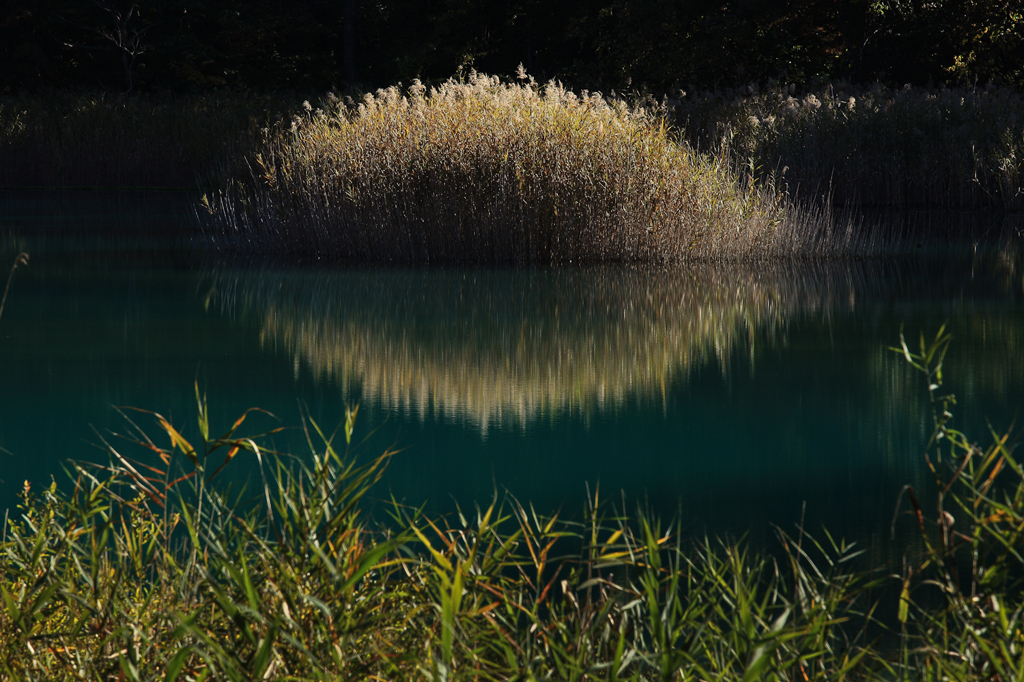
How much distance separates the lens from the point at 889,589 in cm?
276

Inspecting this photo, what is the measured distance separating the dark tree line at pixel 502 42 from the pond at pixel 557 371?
45.1 feet

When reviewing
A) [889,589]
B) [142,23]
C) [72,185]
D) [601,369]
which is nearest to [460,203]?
[601,369]

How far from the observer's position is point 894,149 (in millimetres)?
13867

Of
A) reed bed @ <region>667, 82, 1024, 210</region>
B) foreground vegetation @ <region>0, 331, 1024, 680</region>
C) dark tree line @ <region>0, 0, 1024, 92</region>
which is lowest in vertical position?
foreground vegetation @ <region>0, 331, 1024, 680</region>

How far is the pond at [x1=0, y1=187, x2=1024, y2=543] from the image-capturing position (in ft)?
12.2

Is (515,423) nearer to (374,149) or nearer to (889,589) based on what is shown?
(889,589)

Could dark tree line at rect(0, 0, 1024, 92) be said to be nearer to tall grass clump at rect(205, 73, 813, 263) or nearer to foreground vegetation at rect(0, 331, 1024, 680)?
tall grass clump at rect(205, 73, 813, 263)

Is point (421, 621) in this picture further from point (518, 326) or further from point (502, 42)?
point (502, 42)

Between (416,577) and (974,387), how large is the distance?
3255 millimetres

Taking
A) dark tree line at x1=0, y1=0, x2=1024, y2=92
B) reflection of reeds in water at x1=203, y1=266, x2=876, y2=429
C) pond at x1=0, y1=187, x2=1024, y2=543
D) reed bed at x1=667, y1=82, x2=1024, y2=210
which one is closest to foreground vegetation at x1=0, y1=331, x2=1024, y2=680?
pond at x1=0, y1=187, x2=1024, y2=543

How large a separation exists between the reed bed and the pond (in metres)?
4.19

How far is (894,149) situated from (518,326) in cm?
874

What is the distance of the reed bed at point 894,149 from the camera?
13.2 m

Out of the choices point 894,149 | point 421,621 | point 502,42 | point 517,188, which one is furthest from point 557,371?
point 502,42
